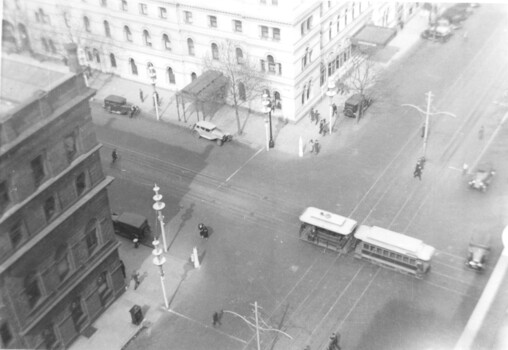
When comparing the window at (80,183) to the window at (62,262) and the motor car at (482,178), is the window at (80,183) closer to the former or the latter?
the window at (62,262)

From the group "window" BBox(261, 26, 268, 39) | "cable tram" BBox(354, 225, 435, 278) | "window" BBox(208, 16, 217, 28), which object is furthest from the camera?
"window" BBox(208, 16, 217, 28)

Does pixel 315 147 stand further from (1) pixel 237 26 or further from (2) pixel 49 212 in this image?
(2) pixel 49 212

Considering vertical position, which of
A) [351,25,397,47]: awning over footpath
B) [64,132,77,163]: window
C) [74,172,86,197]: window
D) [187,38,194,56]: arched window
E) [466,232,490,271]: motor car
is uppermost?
[64,132,77,163]: window

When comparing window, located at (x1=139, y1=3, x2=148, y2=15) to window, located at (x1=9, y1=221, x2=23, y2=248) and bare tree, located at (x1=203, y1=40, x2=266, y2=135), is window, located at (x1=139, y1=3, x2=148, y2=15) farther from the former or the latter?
window, located at (x1=9, y1=221, x2=23, y2=248)

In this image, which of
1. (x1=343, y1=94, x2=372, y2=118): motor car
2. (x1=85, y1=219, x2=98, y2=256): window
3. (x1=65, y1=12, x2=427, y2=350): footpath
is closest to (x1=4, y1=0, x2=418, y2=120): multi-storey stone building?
(x1=65, y1=12, x2=427, y2=350): footpath

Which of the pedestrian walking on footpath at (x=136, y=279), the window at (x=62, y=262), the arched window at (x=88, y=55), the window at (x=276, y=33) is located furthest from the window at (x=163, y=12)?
the window at (x=62, y=262)

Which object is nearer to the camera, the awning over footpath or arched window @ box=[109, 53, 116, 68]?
the awning over footpath

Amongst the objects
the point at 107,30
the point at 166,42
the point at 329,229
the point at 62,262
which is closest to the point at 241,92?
the point at 166,42
